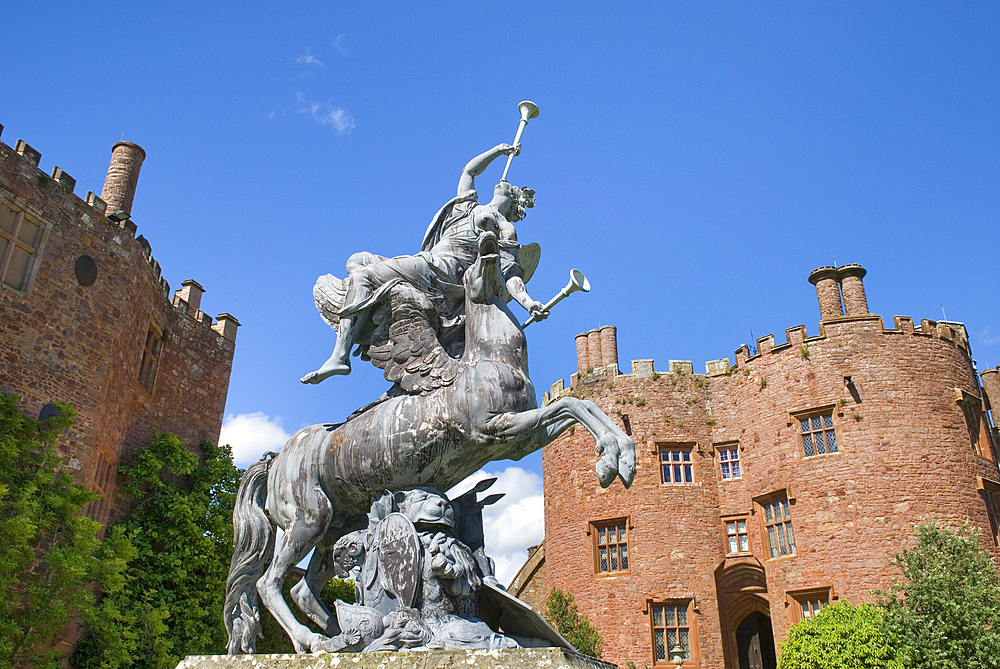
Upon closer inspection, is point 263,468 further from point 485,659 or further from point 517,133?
point 517,133

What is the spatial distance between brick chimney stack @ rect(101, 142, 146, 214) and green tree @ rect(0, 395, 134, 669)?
834 cm

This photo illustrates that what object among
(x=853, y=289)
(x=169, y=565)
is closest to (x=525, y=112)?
(x=169, y=565)

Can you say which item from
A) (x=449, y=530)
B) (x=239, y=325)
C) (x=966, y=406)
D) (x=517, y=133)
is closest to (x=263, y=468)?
(x=449, y=530)

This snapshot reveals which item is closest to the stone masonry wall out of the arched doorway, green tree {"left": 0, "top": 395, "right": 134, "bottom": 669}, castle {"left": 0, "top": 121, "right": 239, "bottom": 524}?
the arched doorway

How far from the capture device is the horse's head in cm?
503

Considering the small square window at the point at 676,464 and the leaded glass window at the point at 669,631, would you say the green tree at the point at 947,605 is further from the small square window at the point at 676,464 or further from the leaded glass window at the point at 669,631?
the small square window at the point at 676,464

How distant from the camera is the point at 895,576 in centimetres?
2064

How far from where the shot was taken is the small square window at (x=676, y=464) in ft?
81.8

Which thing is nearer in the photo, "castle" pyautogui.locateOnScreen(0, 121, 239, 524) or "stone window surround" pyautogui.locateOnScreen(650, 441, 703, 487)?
"castle" pyautogui.locateOnScreen(0, 121, 239, 524)

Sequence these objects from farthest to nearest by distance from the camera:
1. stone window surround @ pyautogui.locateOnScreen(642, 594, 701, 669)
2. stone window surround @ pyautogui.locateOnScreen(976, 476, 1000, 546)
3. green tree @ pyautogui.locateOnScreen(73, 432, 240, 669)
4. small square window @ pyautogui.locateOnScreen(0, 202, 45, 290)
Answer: stone window surround @ pyautogui.locateOnScreen(642, 594, 701, 669)
stone window surround @ pyautogui.locateOnScreen(976, 476, 1000, 546)
green tree @ pyautogui.locateOnScreen(73, 432, 240, 669)
small square window @ pyautogui.locateOnScreen(0, 202, 45, 290)

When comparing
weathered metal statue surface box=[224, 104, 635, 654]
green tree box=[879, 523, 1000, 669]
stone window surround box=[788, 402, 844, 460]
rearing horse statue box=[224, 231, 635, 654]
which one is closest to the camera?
weathered metal statue surface box=[224, 104, 635, 654]

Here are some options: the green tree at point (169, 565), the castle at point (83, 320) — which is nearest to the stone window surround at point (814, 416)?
the green tree at point (169, 565)

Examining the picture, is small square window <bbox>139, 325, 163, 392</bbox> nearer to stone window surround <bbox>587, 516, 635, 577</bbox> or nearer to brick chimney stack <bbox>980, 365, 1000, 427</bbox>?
stone window surround <bbox>587, 516, 635, 577</bbox>

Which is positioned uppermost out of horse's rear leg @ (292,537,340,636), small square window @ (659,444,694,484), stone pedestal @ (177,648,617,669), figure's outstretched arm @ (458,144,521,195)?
small square window @ (659,444,694,484)
